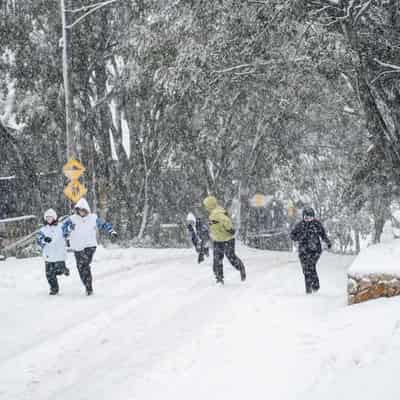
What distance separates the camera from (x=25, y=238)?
1908cm

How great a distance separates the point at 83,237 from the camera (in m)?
11.0

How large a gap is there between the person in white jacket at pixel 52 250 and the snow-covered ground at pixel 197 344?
14.6 inches

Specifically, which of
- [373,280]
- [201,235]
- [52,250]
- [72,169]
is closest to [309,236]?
[373,280]

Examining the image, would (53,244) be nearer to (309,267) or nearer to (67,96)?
(309,267)

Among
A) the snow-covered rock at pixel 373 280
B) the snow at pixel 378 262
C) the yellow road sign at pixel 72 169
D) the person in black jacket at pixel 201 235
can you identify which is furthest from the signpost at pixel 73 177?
Result: the snow-covered rock at pixel 373 280

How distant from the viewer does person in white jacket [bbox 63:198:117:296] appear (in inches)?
424

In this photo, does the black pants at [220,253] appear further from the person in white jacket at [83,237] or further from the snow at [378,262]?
the snow at [378,262]

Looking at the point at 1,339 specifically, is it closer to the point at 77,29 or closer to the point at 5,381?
the point at 5,381

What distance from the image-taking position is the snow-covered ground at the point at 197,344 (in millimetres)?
5230

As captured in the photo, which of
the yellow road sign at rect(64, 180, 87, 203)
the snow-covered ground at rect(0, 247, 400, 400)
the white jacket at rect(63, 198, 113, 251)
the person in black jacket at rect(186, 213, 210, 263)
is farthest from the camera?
the yellow road sign at rect(64, 180, 87, 203)

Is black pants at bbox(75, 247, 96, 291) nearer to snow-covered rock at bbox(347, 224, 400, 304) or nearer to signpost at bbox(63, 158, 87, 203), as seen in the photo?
snow-covered rock at bbox(347, 224, 400, 304)

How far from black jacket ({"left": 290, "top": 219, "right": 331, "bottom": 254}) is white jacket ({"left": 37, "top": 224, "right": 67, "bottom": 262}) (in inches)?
161

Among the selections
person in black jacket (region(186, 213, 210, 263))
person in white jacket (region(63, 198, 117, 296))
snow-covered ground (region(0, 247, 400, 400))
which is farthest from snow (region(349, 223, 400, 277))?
person in black jacket (region(186, 213, 210, 263))

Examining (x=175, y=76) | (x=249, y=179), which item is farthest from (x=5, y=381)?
(x=249, y=179)
